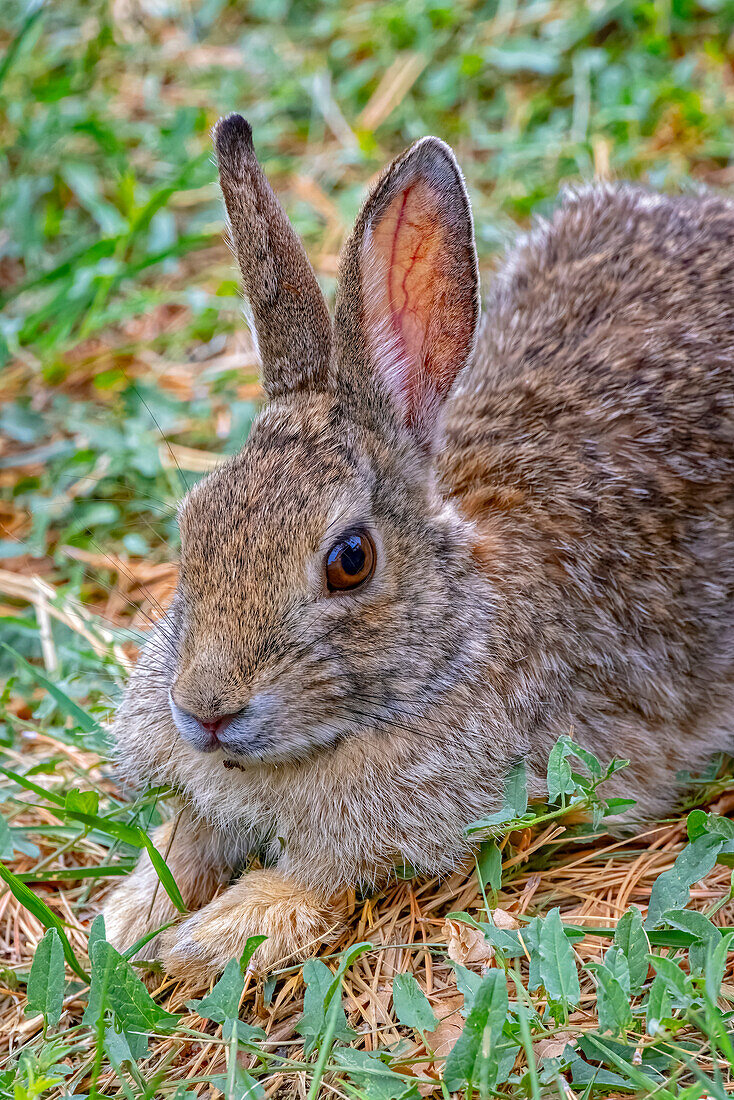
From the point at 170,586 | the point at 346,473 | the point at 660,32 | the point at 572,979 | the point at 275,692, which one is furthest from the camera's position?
the point at 660,32

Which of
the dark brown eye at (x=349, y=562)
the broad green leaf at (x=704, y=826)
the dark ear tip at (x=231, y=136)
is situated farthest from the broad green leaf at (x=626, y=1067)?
the dark ear tip at (x=231, y=136)

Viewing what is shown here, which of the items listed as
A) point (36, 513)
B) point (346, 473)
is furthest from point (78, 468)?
point (346, 473)

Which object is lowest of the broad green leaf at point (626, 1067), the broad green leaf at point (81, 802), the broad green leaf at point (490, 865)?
the broad green leaf at point (626, 1067)

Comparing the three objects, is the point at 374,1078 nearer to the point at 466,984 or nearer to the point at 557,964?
the point at 466,984

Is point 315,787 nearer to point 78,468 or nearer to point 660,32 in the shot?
point 78,468

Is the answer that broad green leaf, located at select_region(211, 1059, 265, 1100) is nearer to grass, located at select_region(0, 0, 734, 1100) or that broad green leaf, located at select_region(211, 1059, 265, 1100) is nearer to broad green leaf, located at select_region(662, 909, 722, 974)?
grass, located at select_region(0, 0, 734, 1100)

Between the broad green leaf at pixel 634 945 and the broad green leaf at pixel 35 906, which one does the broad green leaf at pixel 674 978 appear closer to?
the broad green leaf at pixel 634 945
